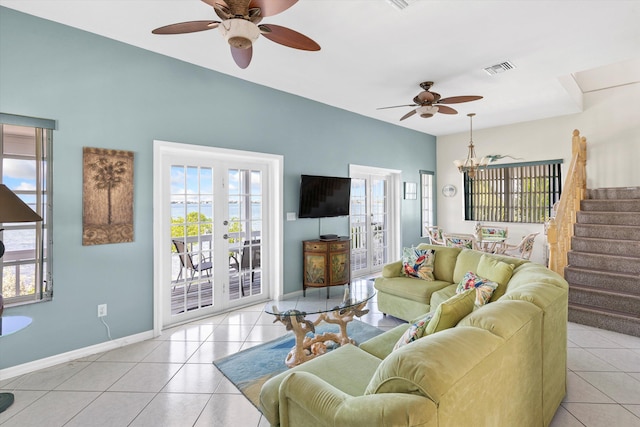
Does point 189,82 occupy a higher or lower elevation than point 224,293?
higher

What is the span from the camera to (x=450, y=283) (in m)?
3.73

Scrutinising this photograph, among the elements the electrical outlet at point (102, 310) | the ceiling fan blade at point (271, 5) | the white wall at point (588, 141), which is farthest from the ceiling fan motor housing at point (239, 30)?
the white wall at point (588, 141)

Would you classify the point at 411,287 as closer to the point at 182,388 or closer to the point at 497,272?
the point at 497,272

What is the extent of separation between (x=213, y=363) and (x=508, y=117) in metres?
6.43

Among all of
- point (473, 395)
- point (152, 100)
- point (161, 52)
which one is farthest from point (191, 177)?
point (473, 395)

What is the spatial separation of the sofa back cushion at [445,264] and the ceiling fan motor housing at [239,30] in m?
3.16

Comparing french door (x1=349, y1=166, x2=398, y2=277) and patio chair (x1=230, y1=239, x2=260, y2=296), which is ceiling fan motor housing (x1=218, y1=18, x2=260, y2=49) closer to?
patio chair (x1=230, y1=239, x2=260, y2=296)

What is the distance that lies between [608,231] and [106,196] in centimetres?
612

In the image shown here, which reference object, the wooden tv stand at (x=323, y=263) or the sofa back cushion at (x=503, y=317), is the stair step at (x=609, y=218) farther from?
the sofa back cushion at (x=503, y=317)

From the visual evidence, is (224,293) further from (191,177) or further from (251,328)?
(191,177)

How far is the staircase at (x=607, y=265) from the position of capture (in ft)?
11.5

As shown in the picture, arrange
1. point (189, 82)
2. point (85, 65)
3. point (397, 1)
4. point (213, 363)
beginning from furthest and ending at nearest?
point (189, 82), point (85, 65), point (213, 363), point (397, 1)

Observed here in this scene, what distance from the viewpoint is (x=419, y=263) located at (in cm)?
393

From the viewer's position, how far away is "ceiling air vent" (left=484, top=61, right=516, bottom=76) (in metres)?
3.73
